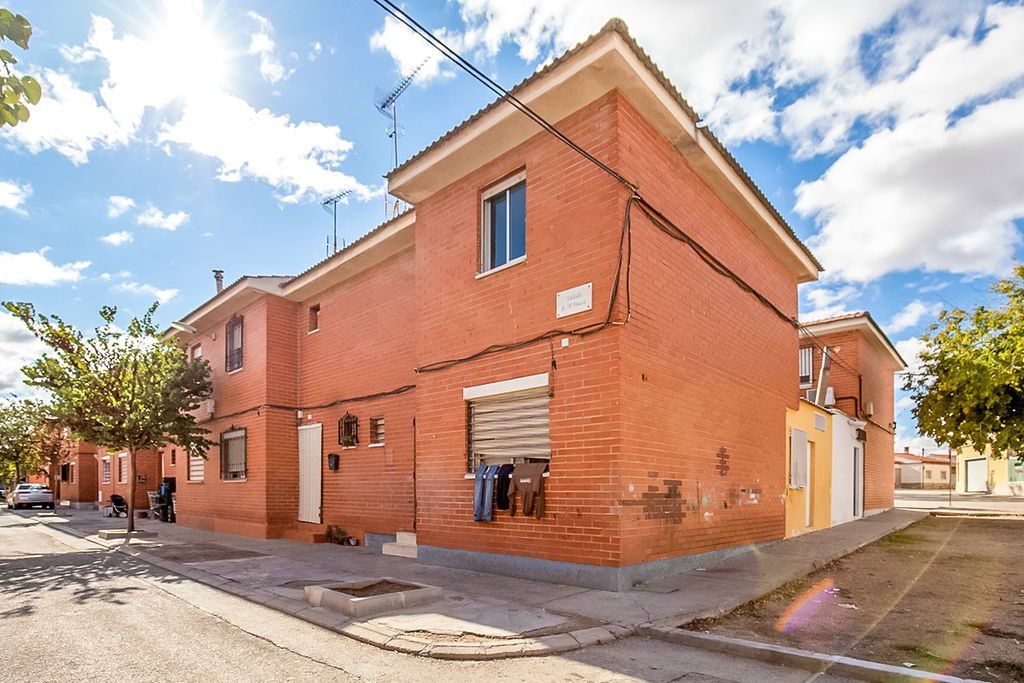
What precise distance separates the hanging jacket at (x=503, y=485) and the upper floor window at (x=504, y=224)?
2.90 meters

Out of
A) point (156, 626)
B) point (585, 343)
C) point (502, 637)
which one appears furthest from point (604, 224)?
point (156, 626)

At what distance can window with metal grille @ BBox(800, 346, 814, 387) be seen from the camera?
1852 cm

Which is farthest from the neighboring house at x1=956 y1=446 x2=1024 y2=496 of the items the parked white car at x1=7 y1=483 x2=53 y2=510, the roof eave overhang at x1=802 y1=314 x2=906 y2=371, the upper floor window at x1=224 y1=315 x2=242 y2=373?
the parked white car at x1=7 y1=483 x2=53 y2=510

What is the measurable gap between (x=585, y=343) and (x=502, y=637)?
3.55 meters

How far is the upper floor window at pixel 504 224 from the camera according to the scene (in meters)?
8.91

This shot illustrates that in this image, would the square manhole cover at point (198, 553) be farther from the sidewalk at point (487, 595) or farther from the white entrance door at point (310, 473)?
the white entrance door at point (310, 473)

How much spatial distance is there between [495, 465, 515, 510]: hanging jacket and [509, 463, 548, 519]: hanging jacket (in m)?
0.14

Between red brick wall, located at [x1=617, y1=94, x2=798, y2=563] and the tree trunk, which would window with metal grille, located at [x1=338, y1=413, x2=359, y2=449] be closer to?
the tree trunk

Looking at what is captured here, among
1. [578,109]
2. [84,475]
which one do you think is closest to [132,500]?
[578,109]

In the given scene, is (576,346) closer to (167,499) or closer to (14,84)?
(14,84)

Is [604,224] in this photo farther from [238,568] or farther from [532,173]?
[238,568]

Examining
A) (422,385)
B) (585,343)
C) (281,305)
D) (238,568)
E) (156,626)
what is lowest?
(238,568)

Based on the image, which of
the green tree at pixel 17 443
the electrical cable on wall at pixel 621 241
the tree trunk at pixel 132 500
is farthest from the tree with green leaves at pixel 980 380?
the green tree at pixel 17 443

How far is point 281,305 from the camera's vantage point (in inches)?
601
